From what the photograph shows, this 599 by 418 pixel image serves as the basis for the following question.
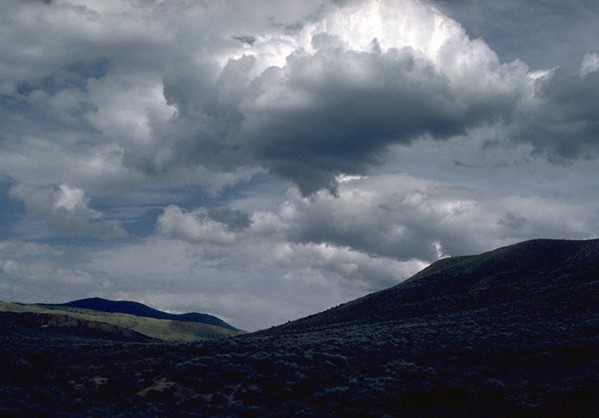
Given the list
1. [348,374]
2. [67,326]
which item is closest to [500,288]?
[348,374]

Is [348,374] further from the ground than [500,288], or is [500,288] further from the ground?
[500,288]

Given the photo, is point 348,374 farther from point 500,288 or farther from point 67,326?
point 67,326

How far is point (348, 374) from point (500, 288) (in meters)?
59.1

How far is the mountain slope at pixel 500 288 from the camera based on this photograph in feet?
224

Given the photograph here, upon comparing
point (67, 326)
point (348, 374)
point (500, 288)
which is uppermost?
point (500, 288)

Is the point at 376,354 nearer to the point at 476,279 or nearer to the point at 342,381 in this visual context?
the point at 342,381

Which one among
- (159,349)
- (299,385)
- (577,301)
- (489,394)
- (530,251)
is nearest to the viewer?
(489,394)

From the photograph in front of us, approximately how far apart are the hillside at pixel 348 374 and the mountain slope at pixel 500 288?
8.75 metres

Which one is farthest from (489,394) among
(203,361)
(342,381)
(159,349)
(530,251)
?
(530,251)

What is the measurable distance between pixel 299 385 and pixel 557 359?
2003cm

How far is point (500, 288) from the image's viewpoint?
86938mm

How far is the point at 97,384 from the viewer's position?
3456 centimetres

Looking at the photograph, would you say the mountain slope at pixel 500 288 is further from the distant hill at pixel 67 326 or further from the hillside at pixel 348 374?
the distant hill at pixel 67 326

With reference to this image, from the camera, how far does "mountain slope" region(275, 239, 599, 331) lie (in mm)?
68188
